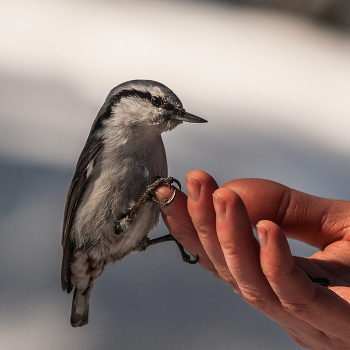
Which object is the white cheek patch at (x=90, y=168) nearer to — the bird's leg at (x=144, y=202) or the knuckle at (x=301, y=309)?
the bird's leg at (x=144, y=202)

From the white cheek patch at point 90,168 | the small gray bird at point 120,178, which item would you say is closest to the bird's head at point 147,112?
the small gray bird at point 120,178

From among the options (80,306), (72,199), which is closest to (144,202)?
(72,199)

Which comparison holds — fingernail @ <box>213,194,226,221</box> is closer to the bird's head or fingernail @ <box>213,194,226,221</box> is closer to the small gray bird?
the small gray bird

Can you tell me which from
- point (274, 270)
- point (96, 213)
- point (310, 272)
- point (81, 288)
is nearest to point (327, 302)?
point (274, 270)

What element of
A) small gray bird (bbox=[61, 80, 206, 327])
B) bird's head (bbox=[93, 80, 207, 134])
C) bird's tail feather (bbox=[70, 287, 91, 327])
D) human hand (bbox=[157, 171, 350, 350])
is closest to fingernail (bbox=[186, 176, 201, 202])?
human hand (bbox=[157, 171, 350, 350])

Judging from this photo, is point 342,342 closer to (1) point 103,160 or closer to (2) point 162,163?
Answer: (2) point 162,163

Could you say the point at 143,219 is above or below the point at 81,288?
above
